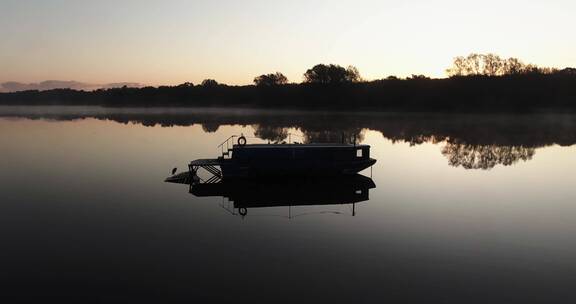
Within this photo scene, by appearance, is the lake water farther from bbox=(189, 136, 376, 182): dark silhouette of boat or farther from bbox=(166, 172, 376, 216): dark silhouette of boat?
bbox=(189, 136, 376, 182): dark silhouette of boat

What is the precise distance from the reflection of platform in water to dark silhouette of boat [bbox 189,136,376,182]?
763 millimetres

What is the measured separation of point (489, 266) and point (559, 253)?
4.48 m

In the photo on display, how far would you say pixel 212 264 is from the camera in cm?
1728

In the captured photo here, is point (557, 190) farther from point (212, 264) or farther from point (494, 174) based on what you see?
point (212, 264)

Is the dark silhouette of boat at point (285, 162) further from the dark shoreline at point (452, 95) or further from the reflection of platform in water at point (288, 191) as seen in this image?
the dark shoreline at point (452, 95)

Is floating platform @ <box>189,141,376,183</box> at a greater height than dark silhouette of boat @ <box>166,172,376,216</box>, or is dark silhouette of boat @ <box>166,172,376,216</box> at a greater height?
floating platform @ <box>189,141,376,183</box>

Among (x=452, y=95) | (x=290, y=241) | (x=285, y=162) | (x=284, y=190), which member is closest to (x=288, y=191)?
(x=284, y=190)

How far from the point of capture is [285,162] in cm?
3684

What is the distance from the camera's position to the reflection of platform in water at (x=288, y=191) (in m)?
29.0

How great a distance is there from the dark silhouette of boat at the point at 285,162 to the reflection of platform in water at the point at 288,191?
2.50ft

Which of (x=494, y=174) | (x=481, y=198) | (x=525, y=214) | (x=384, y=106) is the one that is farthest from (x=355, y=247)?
(x=384, y=106)

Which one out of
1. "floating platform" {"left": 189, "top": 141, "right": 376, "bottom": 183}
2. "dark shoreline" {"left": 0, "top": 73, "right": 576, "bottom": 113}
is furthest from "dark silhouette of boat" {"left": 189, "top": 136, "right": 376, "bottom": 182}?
"dark shoreline" {"left": 0, "top": 73, "right": 576, "bottom": 113}

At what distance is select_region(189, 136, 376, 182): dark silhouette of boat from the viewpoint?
36312 mm

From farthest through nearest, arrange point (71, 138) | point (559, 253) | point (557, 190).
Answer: point (71, 138), point (557, 190), point (559, 253)
